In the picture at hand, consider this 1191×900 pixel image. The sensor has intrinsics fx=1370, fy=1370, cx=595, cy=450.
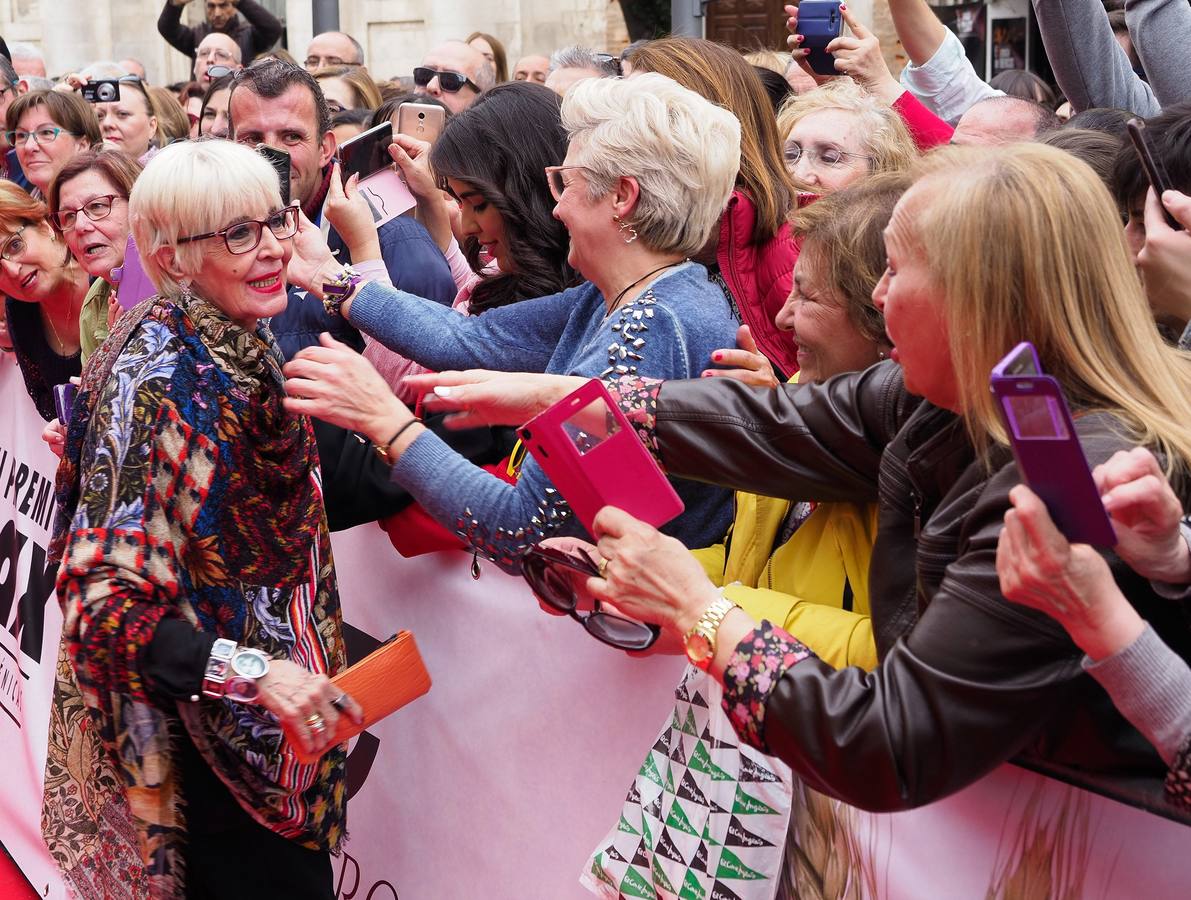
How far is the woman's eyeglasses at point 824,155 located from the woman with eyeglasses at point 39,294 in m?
2.16

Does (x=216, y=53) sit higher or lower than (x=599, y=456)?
lower

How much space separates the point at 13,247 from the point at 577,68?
2447mm

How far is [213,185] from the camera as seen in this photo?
2.56m

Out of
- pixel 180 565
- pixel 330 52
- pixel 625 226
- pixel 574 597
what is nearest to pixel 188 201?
pixel 180 565

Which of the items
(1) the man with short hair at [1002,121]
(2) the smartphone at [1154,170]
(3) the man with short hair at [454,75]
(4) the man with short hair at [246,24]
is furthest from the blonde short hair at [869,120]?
(4) the man with short hair at [246,24]

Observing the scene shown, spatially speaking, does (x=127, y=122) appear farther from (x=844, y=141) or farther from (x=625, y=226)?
(x=625, y=226)

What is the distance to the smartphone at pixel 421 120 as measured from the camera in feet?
14.3

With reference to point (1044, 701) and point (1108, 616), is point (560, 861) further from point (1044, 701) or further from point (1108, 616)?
point (1108, 616)

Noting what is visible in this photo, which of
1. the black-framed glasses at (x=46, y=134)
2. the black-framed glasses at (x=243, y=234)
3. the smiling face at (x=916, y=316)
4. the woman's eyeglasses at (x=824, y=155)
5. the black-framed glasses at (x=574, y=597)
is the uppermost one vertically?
the smiling face at (x=916, y=316)

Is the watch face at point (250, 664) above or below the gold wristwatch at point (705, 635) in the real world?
below

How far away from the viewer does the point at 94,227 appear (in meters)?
3.97

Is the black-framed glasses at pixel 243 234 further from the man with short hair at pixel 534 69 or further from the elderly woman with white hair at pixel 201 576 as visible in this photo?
the man with short hair at pixel 534 69

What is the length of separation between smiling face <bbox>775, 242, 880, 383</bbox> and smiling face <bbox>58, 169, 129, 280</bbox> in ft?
7.36

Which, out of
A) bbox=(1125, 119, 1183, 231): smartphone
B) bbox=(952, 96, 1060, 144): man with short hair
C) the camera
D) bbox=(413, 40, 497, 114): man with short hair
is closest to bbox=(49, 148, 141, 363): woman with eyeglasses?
bbox=(413, 40, 497, 114): man with short hair
